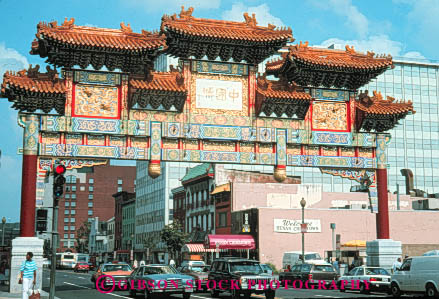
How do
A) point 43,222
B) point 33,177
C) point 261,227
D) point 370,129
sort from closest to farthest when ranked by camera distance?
1. point 43,222
2. point 33,177
3. point 370,129
4. point 261,227

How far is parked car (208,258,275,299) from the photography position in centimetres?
2383

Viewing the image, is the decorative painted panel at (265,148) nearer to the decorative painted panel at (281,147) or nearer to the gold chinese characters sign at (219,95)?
the decorative painted panel at (281,147)

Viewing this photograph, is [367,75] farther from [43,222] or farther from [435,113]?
[435,113]

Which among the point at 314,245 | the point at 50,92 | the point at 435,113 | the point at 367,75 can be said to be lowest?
the point at 314,245

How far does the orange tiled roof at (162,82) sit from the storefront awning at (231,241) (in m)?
32.5

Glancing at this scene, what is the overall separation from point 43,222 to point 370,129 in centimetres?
2041

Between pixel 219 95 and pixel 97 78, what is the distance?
6284 mm

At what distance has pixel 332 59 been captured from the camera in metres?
33.8

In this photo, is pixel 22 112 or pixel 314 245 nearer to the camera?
pixel 22 112

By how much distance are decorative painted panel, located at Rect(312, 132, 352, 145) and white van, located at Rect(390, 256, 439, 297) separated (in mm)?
8933

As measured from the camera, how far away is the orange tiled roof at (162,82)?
30.6 metres

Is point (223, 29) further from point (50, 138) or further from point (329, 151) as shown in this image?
point (50, 138)

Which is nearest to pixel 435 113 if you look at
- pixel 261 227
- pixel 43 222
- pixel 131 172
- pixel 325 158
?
pixel 261 227

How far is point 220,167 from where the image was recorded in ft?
248
